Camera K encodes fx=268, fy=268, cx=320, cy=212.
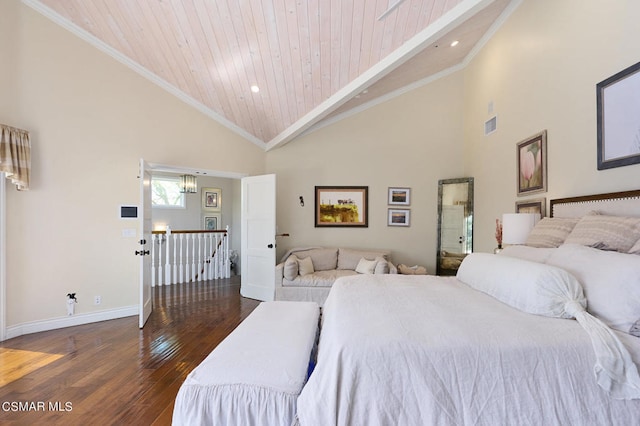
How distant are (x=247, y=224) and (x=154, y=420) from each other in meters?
3.21

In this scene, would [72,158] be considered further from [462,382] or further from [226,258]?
[462,382]

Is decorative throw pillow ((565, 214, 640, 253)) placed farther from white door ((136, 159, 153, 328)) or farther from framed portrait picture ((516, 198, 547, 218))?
white door ((136, 159, 153, 328))

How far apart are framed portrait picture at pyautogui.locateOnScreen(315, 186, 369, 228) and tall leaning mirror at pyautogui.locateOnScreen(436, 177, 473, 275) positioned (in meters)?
1.39

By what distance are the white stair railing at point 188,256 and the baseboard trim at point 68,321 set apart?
164 centimetres

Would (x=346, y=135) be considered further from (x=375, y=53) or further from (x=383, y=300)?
(x=383, y=300)

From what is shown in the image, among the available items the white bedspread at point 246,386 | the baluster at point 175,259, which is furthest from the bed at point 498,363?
the baluster at point 175,259

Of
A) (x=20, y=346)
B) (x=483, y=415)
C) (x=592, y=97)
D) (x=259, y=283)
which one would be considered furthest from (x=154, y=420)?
(x=592, y=97)

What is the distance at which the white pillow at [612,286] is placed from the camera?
120 cm

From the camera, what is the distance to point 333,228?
4.87m

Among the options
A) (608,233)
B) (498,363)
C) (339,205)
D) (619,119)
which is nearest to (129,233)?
(339,205)

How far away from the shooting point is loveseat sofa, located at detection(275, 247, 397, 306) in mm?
3848

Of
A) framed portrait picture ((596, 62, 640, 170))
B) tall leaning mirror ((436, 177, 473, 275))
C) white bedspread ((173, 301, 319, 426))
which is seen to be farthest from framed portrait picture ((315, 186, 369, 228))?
white bedspread ((173, 301, 319, 426))

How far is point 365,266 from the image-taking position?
407 centimetres

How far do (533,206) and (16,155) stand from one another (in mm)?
5470
